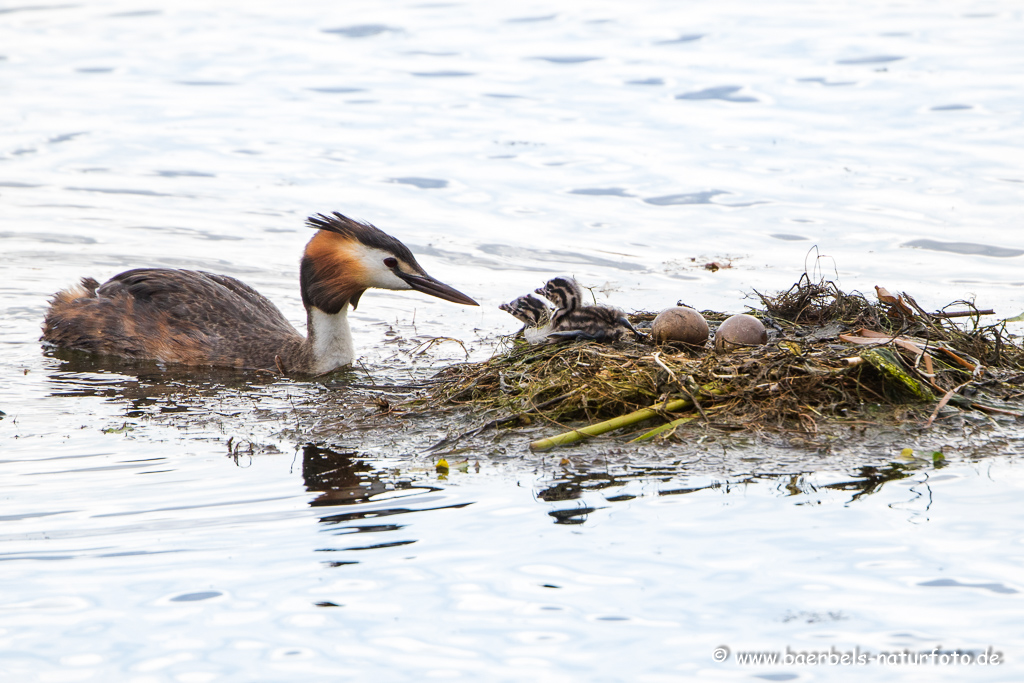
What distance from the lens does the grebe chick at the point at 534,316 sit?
285 inches

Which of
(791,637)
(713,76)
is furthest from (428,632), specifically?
(713,76)

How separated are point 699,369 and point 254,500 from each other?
2.33m

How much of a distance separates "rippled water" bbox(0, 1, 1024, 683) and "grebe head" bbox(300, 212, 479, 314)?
1.79 ft

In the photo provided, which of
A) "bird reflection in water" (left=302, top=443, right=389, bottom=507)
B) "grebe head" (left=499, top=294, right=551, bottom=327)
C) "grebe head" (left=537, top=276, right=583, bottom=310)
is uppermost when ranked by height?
"grebe head" (left=537, top=276, right=583, bottom=310)

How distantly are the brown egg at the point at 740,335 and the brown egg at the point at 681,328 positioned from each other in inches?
4.1

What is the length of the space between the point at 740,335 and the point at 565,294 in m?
1.06

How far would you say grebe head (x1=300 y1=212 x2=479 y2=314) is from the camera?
8.45 meters

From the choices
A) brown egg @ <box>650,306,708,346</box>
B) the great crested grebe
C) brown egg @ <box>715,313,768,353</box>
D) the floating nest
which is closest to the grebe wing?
the great crested grebe

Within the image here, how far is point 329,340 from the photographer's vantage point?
858cm

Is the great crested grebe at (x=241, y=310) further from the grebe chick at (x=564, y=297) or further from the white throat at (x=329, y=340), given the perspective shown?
the grebe chick at (x=564, y=297)

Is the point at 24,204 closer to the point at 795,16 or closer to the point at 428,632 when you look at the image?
the point at 428,632

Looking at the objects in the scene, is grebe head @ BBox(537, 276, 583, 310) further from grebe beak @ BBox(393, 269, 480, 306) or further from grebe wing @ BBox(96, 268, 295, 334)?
grebe wing @ BBox(96, 268, 295, 334)

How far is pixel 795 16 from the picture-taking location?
21.7m

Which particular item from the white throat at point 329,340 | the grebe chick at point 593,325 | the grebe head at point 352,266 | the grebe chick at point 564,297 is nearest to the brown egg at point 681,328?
the grebe chick at point 593,325
